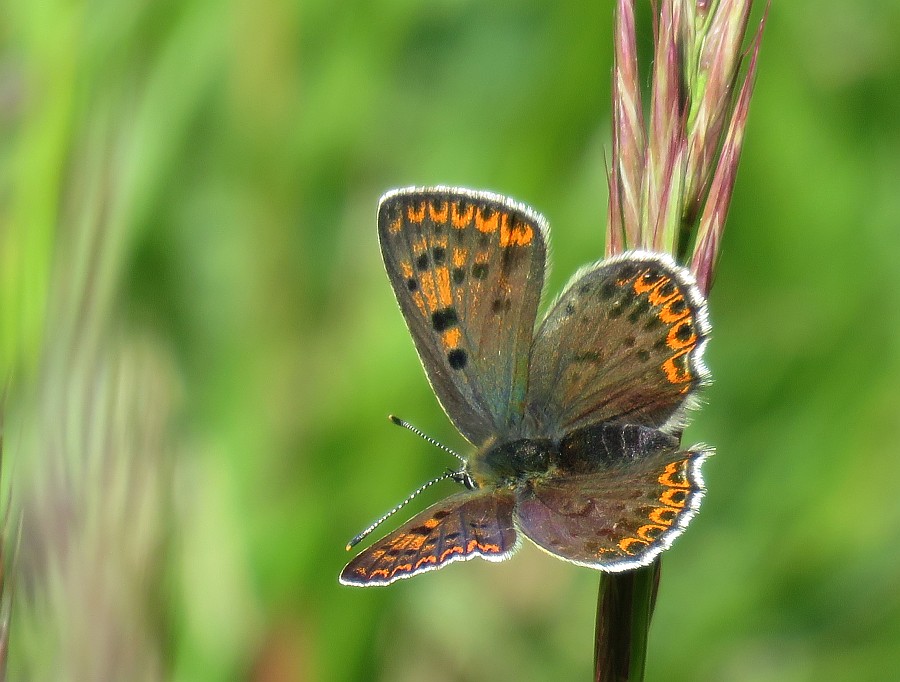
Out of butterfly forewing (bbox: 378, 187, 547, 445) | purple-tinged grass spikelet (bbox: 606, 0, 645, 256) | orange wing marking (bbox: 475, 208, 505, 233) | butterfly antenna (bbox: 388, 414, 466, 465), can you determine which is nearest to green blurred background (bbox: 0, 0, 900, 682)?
butterfly antenna (bbox: 388, 414, 466, 465)

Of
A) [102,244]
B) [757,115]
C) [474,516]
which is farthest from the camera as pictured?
[757,115]

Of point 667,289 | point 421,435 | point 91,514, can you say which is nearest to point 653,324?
point 667,289

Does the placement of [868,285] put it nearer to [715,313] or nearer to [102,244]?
[715,313]

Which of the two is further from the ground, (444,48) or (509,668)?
(444,48)

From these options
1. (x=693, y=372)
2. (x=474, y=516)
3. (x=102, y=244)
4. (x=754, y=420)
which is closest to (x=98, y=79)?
(x=102, y=244)

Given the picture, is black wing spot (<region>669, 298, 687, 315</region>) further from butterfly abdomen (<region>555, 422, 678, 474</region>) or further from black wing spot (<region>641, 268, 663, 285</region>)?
butterfly abdomen (<region>555, 422, 678, 474</region>)

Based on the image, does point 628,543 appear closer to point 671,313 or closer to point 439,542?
point 439,542
